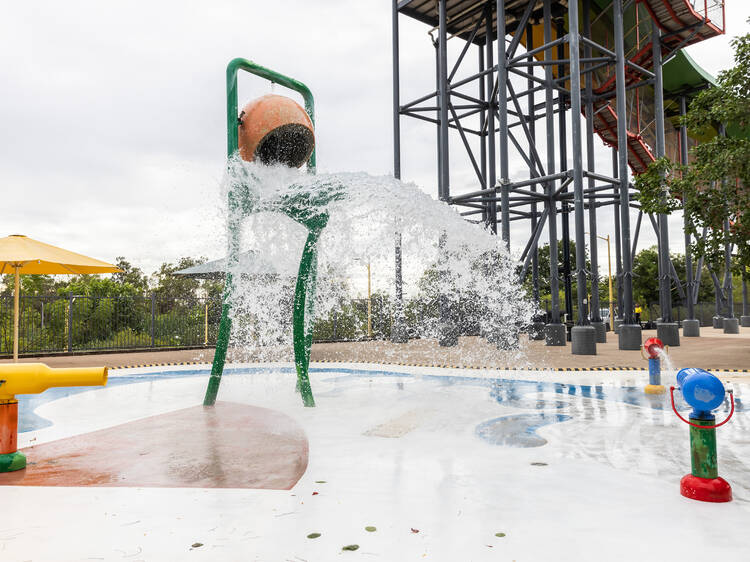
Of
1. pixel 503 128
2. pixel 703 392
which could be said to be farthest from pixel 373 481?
pixel 503 128

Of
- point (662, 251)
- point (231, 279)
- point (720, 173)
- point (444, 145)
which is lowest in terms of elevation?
point (231, 279)

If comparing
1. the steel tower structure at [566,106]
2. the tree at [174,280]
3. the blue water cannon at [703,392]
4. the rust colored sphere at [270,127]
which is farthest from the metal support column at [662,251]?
the tree at [174,280]

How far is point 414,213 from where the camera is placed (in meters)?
6.98

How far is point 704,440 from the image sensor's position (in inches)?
134

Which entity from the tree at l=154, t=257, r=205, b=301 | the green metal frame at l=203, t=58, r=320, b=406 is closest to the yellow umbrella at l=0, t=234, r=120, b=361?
the green metal frame at l=203, t=58, r=320, b=406

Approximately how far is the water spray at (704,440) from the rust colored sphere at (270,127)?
5.68 metres

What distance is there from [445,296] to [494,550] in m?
15.3

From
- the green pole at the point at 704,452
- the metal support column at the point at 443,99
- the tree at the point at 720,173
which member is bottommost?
the green pole at the point at 704,452

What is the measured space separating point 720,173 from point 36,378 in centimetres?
1087

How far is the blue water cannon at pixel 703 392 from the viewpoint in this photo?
3316 millimetres

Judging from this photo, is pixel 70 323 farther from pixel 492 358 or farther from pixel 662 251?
pixel 662 251

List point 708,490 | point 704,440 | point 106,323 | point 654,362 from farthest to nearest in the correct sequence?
point 106,323
point 654,362
point 704,440
point 708,490

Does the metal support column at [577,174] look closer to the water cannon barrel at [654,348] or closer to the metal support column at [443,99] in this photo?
the metal support column at [443,99]

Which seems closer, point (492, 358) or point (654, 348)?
point (654, 348)
